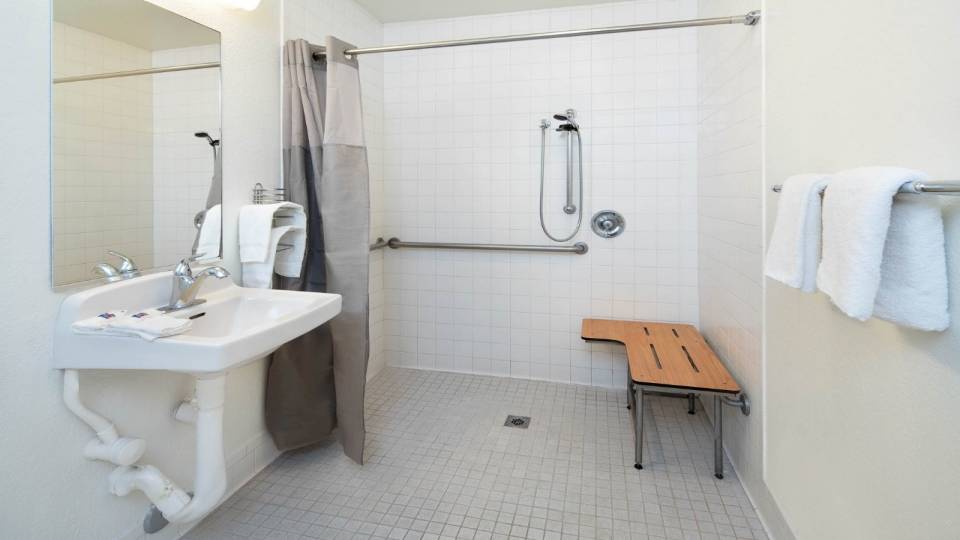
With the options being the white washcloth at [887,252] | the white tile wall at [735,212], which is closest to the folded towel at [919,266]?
the white washcloth at [887,252]

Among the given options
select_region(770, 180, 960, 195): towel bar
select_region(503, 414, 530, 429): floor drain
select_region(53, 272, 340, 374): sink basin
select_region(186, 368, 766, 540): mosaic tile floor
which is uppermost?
select_region(770, 180, 960, 195): towel bar

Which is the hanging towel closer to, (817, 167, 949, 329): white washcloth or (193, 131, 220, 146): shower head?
(193, 131, 220, 146): shower head

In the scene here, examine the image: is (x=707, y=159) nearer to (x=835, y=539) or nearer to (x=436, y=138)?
(x=436, y=138)

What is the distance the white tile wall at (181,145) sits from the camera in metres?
1.63

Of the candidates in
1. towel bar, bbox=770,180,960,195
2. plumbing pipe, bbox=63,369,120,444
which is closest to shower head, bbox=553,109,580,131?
towel bar, bbox=770,180,960,195

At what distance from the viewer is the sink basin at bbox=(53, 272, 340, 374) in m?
1.24

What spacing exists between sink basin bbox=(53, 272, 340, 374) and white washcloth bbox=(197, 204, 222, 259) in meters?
0.18

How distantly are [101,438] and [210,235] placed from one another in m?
0.77

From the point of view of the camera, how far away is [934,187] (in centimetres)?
77

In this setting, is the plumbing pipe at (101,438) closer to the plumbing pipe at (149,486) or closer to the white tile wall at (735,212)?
the plumbing pipe at (149,486)

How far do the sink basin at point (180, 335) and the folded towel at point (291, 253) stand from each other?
14.6 inches

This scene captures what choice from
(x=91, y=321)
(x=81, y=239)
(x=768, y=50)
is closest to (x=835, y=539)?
(x=768, y=50)

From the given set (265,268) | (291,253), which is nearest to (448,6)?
(291,253)

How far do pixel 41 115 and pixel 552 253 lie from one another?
8.09 feet
